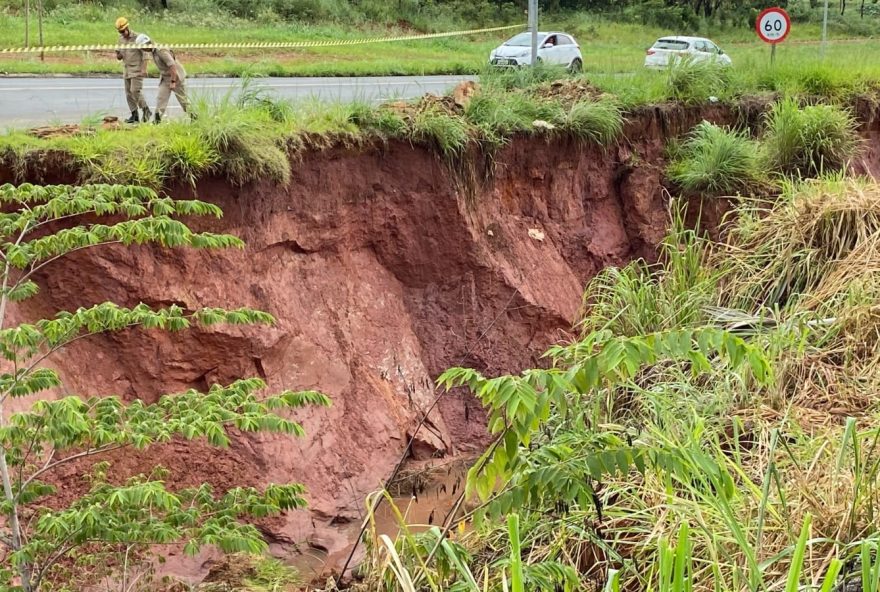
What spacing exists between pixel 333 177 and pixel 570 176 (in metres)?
2.90

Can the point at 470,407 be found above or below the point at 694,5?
below

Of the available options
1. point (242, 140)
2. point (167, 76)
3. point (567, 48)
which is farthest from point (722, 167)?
point (567, 48)

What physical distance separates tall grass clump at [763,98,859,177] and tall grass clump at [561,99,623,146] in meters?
1.67

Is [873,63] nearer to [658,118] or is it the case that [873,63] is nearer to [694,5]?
[658,118]

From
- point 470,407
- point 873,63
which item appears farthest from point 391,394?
point 873,63

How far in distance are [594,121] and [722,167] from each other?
1.40 m

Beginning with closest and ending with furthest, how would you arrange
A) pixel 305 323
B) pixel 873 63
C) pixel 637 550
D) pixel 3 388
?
1. pixel 3 388
2. pixel 637 550
3. pixel 305 323
4. pixel 873 63

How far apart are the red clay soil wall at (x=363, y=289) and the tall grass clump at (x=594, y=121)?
0.19m

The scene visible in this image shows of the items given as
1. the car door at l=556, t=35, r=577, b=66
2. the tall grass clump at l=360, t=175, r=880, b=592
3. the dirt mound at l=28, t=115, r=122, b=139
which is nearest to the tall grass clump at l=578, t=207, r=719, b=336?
the tall grass clump at l=360, t=175, r=880, b=592

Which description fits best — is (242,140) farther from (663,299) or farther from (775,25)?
(775,25)

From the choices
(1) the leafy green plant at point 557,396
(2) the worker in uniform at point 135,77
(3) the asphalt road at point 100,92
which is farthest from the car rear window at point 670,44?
(1) the leafy green plant at point 557,396

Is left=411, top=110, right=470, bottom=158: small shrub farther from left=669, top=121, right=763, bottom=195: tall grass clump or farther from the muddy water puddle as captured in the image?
the muddy water puddle

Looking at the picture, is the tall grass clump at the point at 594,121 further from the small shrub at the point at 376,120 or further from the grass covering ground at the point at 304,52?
the grass covering ground at the point at 304,52

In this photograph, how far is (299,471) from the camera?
7.16m
